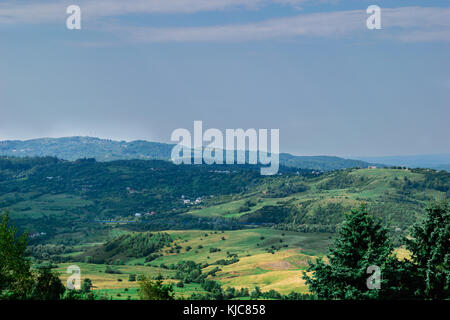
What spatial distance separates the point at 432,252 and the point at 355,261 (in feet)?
19.9

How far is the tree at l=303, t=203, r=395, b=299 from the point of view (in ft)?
114

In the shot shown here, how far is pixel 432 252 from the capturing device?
37438 millimetres

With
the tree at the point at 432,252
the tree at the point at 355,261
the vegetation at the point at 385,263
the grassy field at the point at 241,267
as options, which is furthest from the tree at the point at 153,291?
the grassy field at the point at 241,267

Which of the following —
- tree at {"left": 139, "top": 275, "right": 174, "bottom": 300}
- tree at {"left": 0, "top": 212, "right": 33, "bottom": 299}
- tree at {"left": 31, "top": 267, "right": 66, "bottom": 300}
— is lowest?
tree at {"left": 31, "top": 267, "right": 66, "bottom": 300}

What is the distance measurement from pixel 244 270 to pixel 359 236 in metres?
111

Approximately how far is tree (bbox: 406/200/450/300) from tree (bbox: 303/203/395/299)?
2633 mm

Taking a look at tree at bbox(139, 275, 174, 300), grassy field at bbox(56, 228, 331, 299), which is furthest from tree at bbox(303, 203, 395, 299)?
grassy field at bbox(56, 228, 331, 299)

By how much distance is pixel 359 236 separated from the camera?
121 feet

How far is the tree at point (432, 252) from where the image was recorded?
35.9m

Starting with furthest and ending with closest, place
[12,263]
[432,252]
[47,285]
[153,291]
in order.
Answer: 1. [47,285]
2. [12,263]
3. [153,291]
4. [432,252]

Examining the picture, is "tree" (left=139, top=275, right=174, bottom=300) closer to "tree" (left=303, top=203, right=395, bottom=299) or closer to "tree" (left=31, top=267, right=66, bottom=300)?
"tree" (left=31, top=267, right=66, bottom=300)

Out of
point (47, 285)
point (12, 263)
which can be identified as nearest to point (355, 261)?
point (12, 263)

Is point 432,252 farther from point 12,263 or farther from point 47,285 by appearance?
point 47,285
